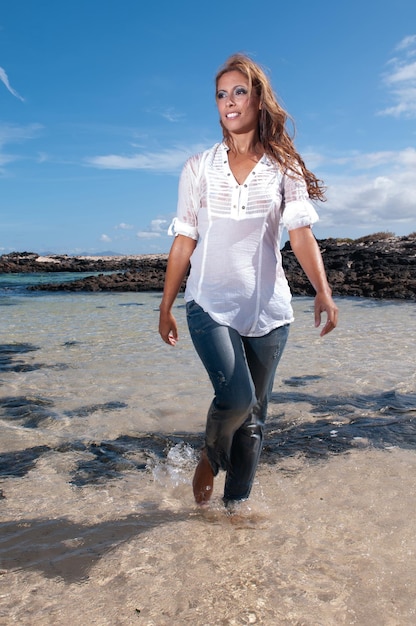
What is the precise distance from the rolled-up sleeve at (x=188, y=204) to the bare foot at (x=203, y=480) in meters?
1.30

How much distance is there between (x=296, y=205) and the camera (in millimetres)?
2961

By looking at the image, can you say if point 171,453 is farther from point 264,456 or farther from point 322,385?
point 322,385

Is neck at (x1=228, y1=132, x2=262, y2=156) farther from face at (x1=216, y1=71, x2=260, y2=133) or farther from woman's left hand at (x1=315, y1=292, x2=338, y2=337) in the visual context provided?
woman's left hand at (x1=315, y1=292, x2=338, y2=337)

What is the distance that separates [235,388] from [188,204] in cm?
105

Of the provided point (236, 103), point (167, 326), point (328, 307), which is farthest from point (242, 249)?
point (236, 103)

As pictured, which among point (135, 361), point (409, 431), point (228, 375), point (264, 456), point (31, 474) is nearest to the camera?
point (228, 375)

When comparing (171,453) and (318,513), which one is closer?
(318,513)

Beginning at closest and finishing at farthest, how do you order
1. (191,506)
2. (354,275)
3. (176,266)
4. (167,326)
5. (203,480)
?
1. (176,266)
2. (167,326)
3. (203,480)
4. (191,506)
5. (354,275)

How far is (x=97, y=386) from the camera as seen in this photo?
715 cm

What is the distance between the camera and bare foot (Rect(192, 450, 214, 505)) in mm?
3361

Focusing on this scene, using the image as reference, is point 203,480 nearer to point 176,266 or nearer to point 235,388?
point 235,388

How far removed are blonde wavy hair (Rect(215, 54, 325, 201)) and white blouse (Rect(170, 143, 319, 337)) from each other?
0.07 meters

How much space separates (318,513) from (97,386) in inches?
165

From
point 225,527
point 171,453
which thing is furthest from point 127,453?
point 225,527
